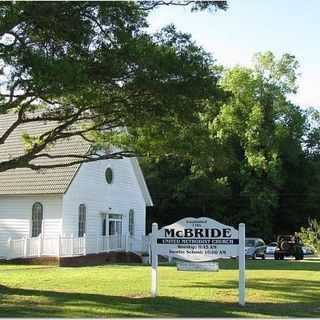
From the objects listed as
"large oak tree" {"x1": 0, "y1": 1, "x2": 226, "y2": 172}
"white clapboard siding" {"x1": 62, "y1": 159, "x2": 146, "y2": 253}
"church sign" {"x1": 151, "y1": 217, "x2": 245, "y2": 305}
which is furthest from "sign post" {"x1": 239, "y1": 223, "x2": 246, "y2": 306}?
"white clapboard siding" {"x1": 62, "y1": 159, "x2": 146, "y2": 253}

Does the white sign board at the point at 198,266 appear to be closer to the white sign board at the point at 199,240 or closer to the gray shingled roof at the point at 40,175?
the white sign board at the point at 199,240

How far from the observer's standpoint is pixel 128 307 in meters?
13.8

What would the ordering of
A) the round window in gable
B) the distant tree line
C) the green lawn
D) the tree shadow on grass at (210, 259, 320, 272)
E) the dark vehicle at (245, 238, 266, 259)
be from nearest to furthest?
the green lawn, the tree shadow on grass at (210, 259, 320, 272), the round window in gable, the dark vehicle at (245, 238, 266, 259), the distant tree line

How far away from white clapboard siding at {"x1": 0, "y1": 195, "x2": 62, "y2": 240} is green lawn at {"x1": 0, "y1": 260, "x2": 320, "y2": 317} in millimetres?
12539

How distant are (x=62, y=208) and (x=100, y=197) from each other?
405 cm

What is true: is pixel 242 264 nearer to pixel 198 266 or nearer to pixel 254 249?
pixel 198 266

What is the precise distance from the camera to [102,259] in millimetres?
36688

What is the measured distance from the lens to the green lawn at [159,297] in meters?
13.1

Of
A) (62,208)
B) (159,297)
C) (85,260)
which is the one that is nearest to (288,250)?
(85,260)

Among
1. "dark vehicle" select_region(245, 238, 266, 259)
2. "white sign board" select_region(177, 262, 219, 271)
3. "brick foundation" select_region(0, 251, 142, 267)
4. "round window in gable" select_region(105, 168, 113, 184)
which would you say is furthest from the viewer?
"dark vehicle" select_region(245, 238, 266, 259)

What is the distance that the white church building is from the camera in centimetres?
3500

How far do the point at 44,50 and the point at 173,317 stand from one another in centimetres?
651

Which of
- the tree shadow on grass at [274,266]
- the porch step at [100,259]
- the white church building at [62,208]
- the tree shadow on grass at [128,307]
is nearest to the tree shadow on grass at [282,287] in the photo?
the tree shadow on grass at [128,307]

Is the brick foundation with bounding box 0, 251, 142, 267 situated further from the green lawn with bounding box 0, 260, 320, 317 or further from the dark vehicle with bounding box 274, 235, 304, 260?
the dark vehicle with bounding box 274, 235, 304, 260
